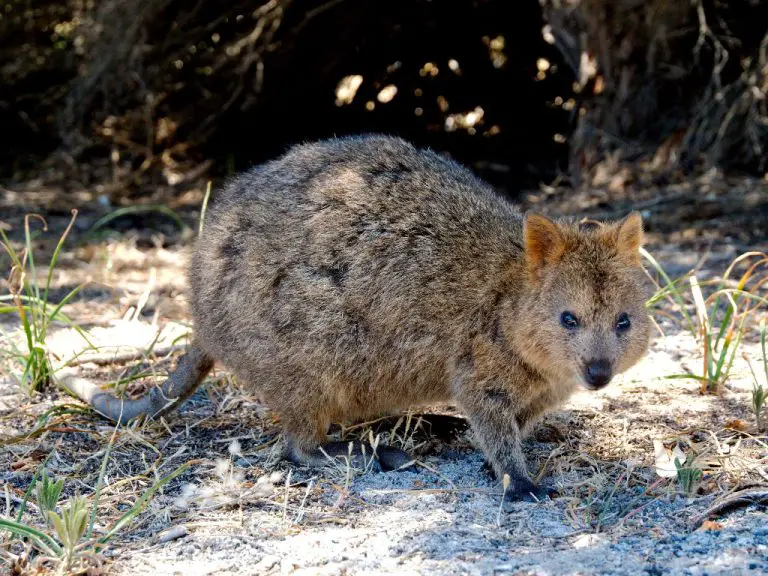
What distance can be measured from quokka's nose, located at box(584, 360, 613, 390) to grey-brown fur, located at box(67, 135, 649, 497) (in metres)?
0.15

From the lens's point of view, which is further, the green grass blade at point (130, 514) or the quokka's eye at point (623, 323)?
the quokka's eye at point (623, 323)

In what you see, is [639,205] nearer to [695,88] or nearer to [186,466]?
[695,88]

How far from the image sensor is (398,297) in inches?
161

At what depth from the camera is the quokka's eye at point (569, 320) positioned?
3.82m

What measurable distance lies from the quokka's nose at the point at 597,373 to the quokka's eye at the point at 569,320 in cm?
18

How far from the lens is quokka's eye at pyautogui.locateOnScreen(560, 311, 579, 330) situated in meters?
3.82

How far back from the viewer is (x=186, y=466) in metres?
3.89

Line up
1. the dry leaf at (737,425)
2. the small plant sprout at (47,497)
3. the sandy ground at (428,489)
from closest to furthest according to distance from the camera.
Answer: the sandy ground at (428,489) → the small plant sprout at (47,497) → the dry leaf at (737,425)

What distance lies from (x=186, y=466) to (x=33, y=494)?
57 centimetres

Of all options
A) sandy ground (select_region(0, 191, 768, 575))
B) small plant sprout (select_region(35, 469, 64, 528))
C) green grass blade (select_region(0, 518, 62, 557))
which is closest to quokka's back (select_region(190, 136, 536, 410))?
sandy ground (select_region(0, 191, 768, 575))

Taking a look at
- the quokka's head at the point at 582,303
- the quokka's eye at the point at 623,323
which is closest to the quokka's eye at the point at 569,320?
the quokka's head at the point at 582,303

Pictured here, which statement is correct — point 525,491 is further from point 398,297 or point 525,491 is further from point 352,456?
point 398,297

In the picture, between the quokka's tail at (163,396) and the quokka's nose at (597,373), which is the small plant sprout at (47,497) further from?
the quokka's nose at (597,373)

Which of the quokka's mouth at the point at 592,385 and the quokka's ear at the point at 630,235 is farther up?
the quokka's ear at the point at 630,235
